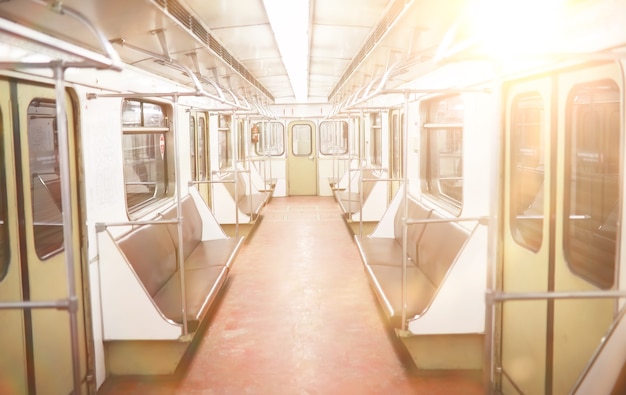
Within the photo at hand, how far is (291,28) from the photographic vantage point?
4598 mm

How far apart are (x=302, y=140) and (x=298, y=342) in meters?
10.8

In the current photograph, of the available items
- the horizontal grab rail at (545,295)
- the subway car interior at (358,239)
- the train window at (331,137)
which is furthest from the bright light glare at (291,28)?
the train window at (331,137)

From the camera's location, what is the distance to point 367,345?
4535 mm

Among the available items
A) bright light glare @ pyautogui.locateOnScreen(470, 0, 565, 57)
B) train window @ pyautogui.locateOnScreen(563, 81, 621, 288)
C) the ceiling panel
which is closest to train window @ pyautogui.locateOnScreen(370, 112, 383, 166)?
the ceiling panel

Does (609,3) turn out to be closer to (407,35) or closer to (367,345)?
(407,35)

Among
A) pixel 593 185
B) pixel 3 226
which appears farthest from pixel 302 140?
pixel 3 226

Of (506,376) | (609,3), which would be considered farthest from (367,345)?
(609,3)

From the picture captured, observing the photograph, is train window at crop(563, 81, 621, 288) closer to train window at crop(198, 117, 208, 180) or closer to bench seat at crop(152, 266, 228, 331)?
bench seat at crop(152, 266, 228, 331)

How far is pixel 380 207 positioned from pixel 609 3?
20.8 ft

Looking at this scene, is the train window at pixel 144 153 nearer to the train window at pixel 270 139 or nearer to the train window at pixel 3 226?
the train window at pixel 3 226

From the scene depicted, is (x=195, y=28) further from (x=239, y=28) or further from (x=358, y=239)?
(x=358, y=239)

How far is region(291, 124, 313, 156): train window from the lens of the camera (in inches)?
577

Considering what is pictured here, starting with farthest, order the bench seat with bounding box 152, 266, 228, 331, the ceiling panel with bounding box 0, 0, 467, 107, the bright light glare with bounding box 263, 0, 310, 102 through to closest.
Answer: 1. the bench seat with bounding box 152, 266, 228, 331
2. the bright light glare with bounding box 263, 0, 310, 102
3. the ceiling panel with bounding box 0, 0, 467, 107

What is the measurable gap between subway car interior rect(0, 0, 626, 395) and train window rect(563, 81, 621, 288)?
0.03m
